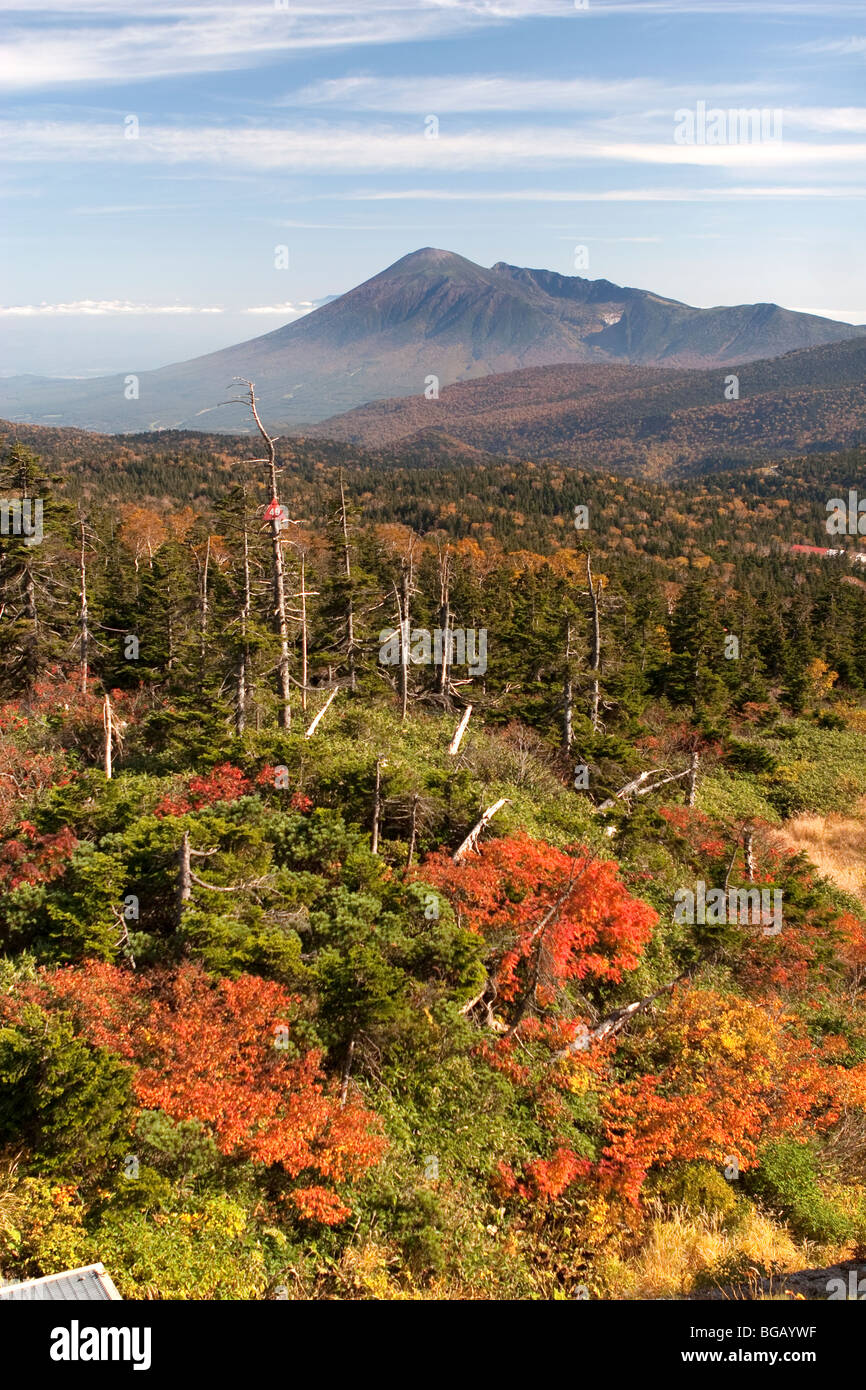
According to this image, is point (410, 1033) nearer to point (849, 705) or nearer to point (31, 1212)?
point (31, 1212)

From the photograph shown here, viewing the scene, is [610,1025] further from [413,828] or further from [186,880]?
[186,880]

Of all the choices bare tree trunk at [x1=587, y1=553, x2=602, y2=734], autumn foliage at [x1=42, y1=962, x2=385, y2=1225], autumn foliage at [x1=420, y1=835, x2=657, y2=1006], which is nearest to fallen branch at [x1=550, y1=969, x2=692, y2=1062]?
autumn foliage at [x1=420, y1=835, x2=657, y2=1006]

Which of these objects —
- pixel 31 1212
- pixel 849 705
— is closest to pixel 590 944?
pixel 31 1212

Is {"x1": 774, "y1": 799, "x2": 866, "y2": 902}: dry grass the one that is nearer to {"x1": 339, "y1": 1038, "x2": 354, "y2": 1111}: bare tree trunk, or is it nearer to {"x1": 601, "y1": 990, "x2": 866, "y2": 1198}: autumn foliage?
{"x1": 601, "y1": 990, "x2": 866, "y2": 1198}: autumn foliage

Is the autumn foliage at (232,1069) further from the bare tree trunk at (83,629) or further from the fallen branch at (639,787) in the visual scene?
the bare tree trunk at (83,629)

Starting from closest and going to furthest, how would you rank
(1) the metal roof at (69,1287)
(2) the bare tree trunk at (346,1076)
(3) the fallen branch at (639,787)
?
(1) the metal roof at (69,1287) → (2) the bare tree trunk at (346,1076) → (3) the fallen branch at (639,787)

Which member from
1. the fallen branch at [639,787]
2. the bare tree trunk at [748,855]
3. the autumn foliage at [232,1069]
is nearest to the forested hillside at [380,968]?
the autumn foliage at [232,1069]

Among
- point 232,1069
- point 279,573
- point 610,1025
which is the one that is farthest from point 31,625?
point 610,1025

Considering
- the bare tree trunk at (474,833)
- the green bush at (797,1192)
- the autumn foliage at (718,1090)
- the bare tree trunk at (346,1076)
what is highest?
the bare tree trunk at (474,833)
